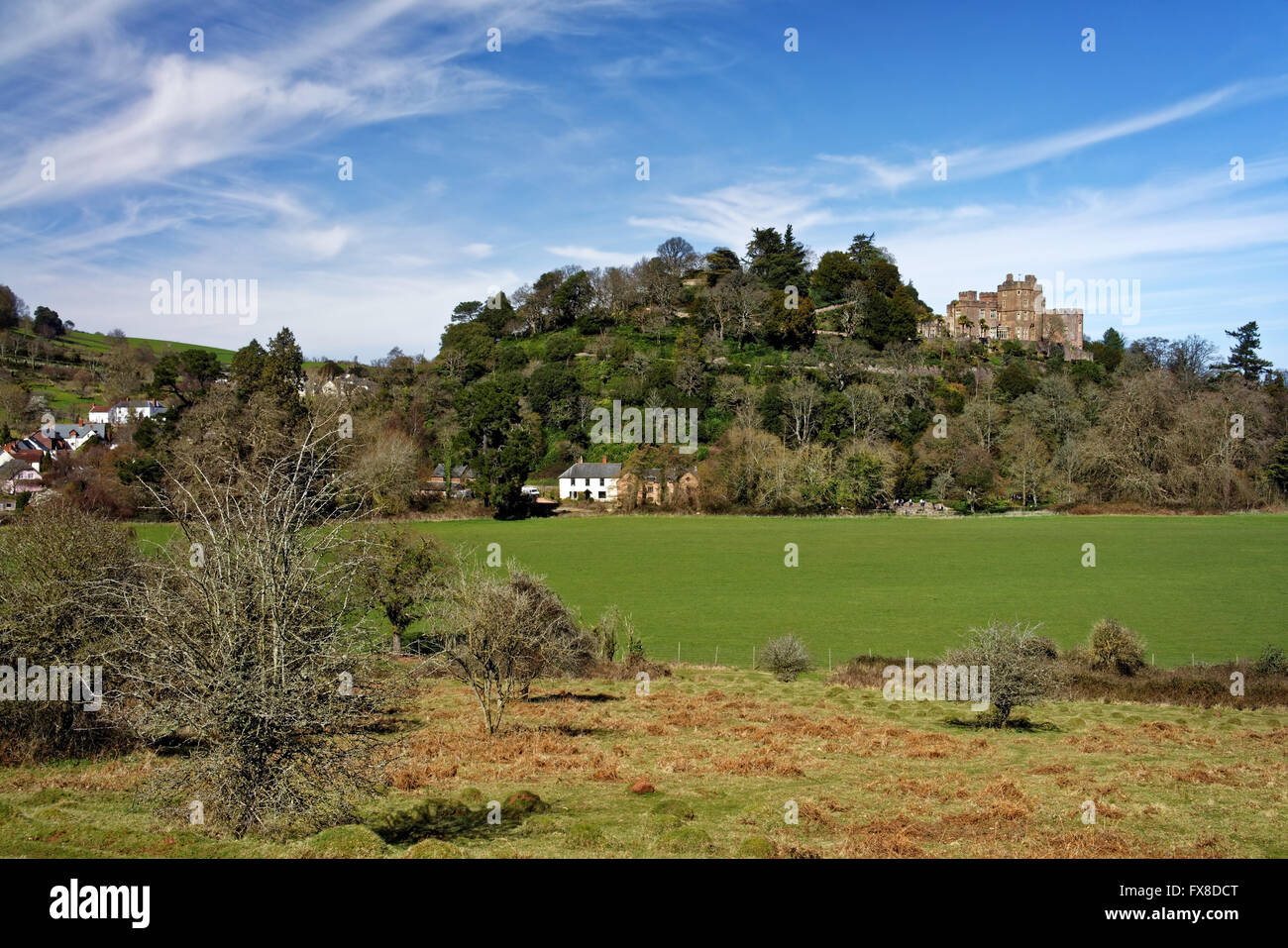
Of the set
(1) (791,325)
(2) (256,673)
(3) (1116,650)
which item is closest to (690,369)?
(1) (791,325)

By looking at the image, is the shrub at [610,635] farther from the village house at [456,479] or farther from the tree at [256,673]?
the village house at [456,479]

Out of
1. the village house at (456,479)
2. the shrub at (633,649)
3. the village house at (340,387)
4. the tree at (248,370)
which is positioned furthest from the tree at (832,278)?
the shrub at (633,649)

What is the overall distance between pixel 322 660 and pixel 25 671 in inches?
454

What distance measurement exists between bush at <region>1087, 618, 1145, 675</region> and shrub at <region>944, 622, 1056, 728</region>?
314 inches

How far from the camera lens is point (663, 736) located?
79.2 feet

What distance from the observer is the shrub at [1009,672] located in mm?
26031

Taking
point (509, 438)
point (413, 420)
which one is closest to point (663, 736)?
point (509, 438)

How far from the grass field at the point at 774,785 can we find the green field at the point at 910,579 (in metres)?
9.58

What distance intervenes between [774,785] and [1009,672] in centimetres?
1147

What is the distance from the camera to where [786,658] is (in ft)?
114

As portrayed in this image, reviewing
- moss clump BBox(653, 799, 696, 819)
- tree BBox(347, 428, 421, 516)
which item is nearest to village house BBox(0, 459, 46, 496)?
tree BBox(347, 428, 421, 516)

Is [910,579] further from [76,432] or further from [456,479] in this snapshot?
[76,432]

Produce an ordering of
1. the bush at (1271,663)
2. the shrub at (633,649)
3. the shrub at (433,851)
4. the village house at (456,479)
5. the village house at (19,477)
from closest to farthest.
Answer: the shrub at (433,851), the bush at (1271,663), the shrub at (633,649), the village house at (19,477), the village house at (456,479)

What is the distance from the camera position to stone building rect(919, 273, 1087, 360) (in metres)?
173
